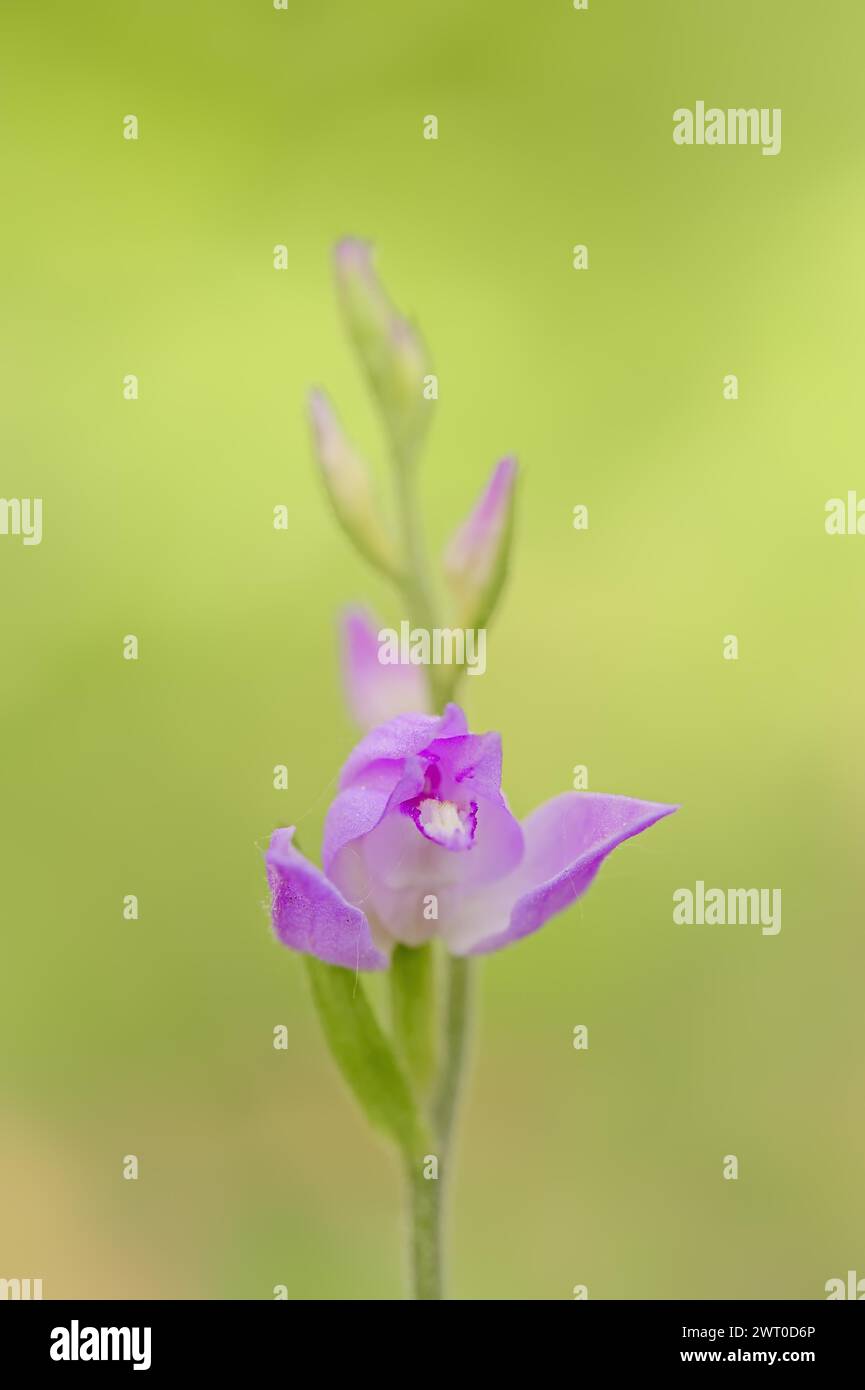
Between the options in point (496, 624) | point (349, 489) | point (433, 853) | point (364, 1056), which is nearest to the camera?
point (433, 853)

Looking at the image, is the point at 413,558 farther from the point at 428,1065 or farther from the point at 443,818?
the point at 428,1065

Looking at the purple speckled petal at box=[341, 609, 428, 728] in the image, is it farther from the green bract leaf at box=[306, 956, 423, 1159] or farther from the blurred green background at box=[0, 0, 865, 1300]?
the blurred green background at box=[0, 0, 865, 1300]

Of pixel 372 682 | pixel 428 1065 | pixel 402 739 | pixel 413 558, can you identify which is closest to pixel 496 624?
pixel 372 682

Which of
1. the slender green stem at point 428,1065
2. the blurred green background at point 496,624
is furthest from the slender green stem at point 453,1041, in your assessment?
the blurred green background at point 496,624

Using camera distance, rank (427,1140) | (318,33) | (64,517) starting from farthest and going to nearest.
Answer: (318,33), (64,517), (427,1140)
